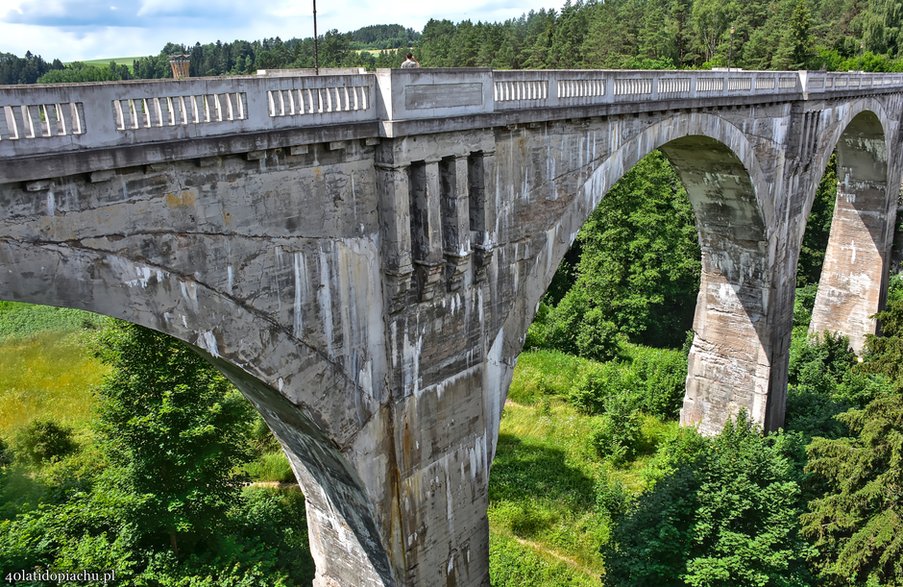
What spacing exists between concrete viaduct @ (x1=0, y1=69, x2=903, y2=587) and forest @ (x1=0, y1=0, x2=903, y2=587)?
4.37m

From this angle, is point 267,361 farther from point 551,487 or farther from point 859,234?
point 859,234

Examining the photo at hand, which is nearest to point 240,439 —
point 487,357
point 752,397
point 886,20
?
point 487,357

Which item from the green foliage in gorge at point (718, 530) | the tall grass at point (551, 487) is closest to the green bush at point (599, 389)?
the tall grass at point (551, 487)

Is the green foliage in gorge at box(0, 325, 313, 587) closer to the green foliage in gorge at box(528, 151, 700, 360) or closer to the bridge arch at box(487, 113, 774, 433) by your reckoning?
the bridge arch at box(487, 113, 774, 433)

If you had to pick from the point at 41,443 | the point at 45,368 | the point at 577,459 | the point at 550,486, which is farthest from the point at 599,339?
the point at 45,368

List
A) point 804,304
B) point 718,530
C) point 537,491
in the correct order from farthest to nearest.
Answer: point 804,304, point 537,491, point 718,530

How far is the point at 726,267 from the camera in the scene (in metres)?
20.5

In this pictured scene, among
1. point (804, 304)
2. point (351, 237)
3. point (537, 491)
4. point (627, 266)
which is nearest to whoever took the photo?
point (351, 237)

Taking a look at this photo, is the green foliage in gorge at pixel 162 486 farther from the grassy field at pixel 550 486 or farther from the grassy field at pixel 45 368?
the grassy field at pixel 45 368

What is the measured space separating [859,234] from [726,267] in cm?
1227

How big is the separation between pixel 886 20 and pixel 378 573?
74691 mm

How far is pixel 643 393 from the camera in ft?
83.1

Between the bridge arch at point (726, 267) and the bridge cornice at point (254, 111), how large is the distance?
5567mm

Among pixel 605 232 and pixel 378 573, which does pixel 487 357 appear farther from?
pixel 605 232
